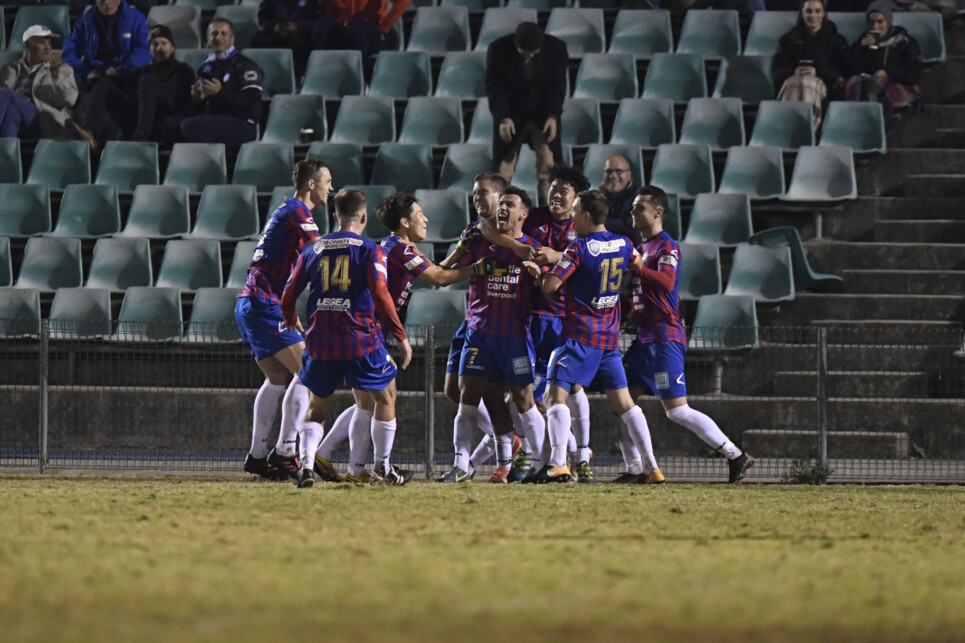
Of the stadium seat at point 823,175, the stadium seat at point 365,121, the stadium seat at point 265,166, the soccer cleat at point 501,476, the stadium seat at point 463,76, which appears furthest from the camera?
the stadium seat at point 463,76

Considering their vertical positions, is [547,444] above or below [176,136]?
below

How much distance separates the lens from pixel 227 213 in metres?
13.6

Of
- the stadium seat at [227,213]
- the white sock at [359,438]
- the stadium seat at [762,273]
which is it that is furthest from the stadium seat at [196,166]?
the white sock at [359,438]

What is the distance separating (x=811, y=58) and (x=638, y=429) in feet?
22.5

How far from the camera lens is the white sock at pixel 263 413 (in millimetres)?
9117

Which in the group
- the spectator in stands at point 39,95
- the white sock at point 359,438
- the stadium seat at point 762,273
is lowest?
the white sock at point 359,438

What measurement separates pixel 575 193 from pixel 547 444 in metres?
1.73

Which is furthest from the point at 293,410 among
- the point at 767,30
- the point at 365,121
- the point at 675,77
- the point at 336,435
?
the point at 767,30

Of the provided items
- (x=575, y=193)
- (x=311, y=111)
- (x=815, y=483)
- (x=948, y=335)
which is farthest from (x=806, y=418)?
(x=311, y=111)

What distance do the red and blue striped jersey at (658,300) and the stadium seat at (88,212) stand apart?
247 inches

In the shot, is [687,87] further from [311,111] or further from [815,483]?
[815,483]

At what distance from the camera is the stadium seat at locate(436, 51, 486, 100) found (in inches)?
608

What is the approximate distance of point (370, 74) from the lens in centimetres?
1619

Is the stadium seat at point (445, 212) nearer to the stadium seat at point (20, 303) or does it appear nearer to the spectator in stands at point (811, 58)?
the stadium seat at point (20, 303)
